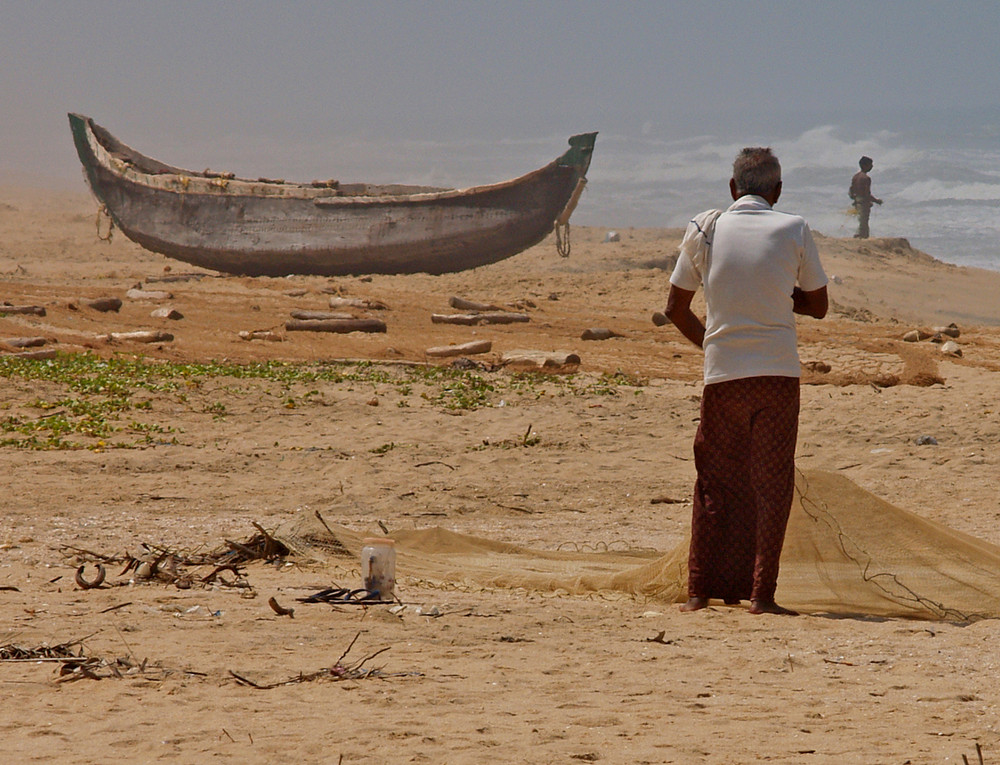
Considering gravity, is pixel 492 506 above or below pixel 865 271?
below

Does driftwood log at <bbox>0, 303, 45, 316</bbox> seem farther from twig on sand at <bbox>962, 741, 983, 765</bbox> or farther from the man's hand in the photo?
twig on sand at <bbox>962, 741, 983, 765</bbox>

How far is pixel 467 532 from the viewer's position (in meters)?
6.79

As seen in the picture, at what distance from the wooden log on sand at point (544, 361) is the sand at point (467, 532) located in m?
0.35

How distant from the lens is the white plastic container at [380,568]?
448cm

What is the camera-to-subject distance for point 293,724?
2953 mm

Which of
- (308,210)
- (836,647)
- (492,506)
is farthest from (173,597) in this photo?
(308,210)

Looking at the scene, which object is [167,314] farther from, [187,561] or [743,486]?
[743,486]

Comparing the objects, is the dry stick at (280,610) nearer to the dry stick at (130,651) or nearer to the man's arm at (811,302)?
the dry stick at (130,651)

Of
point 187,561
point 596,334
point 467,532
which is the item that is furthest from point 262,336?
point 187,561

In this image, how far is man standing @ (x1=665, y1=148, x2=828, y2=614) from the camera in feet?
14.0

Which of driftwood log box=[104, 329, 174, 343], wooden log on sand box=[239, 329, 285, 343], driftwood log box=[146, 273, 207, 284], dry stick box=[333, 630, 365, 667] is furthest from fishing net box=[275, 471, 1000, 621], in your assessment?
driftwood log box=[146, 273, 207, 284]

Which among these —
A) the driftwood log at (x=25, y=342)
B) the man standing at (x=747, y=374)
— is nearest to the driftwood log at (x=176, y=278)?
the driftwood log at (x=25, y=342)

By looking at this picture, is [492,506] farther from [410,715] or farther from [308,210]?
[308,210]

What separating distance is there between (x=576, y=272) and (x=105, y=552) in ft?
57.8
